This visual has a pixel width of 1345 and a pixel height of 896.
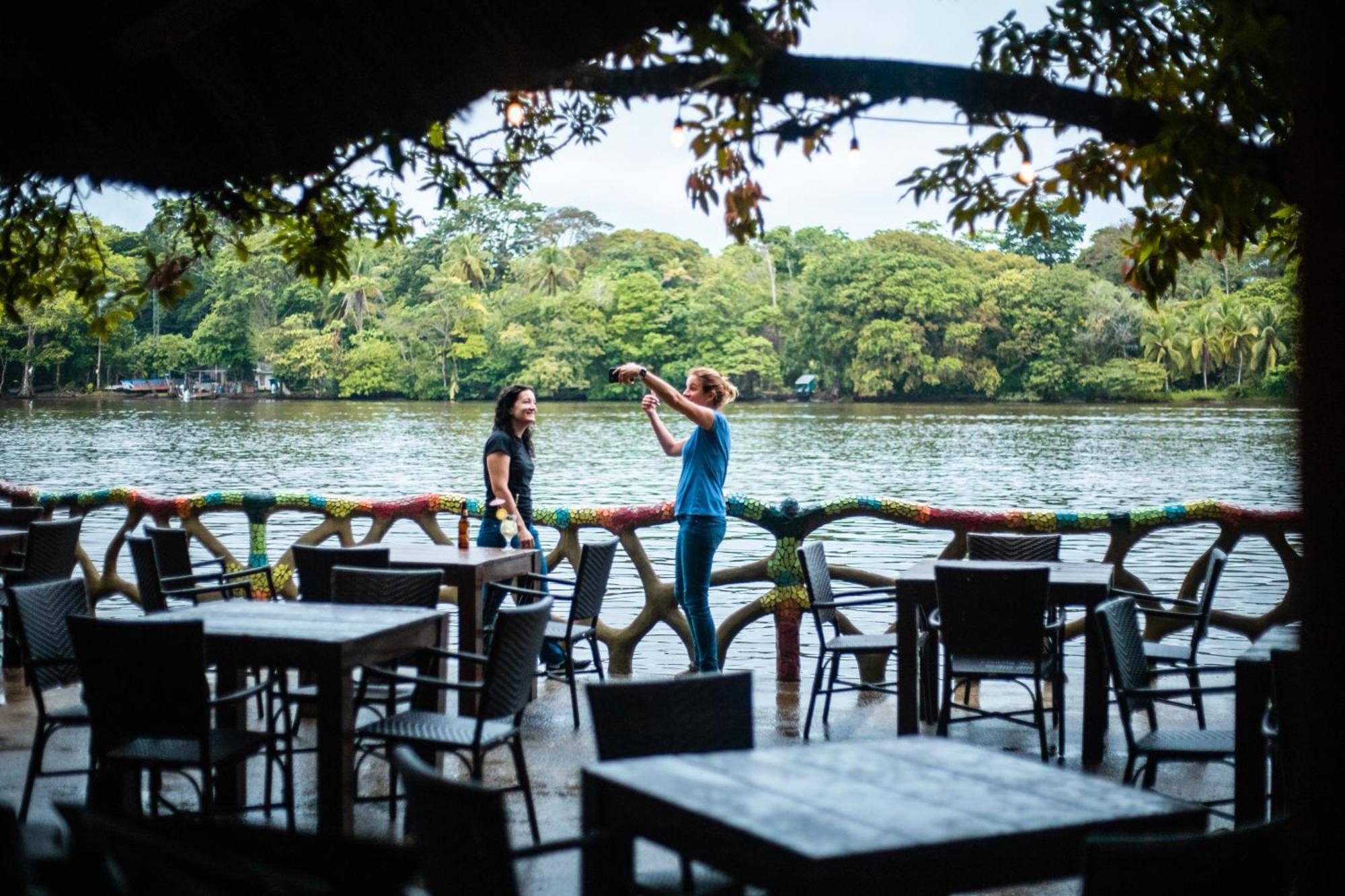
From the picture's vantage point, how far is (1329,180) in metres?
2.04

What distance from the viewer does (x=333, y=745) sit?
4.25 metres

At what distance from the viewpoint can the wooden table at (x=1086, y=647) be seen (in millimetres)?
5934

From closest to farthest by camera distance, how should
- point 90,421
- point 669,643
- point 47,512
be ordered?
point 47,512
point 669,643
point 90,421

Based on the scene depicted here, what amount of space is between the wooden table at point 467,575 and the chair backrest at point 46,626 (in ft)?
5.54

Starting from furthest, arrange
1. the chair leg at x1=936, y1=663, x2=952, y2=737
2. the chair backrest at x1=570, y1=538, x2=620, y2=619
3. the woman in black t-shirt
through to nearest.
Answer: the woman in black t-shirt → the chair backrest at x1=570, y1=538, x2=620, y2=619 → the chair leg at x1=936, y1=663, x2=952, y2=737

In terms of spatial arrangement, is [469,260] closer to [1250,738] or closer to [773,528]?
[773,528]

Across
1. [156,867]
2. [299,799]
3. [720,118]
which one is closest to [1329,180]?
[156,867]

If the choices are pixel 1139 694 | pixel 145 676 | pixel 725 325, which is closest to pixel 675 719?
pixel 145 676

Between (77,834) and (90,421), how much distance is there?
78178 millimetres

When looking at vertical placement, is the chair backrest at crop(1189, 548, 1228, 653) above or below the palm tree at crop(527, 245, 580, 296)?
below

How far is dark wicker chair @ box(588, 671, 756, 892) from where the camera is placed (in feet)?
10.6

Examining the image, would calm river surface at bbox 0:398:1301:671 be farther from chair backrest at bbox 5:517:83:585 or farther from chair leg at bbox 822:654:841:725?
chair backrest at bbox 5:517:83:585

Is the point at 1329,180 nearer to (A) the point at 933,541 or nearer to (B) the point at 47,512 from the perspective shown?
(B) the point at 47,512

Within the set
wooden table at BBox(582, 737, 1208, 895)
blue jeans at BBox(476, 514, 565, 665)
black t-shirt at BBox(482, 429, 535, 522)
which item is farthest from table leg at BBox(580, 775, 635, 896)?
black t-shirt at BBox(482, 429, 535, 522)
